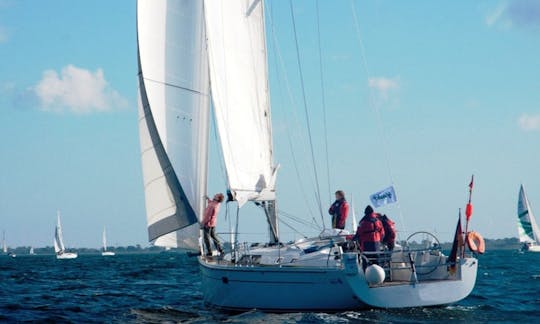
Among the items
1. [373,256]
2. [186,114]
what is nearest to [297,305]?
[373,256]

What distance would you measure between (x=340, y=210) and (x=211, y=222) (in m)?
3.02

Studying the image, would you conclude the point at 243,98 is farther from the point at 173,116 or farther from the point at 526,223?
the point at 526,223

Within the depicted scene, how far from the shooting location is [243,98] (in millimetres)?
18203

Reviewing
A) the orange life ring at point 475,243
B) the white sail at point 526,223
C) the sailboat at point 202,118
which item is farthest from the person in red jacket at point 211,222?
the white sail at point 526,223

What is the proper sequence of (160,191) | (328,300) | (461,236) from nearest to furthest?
(328,300) → (461,236) → (160,191)

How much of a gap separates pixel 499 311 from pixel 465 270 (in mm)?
2414

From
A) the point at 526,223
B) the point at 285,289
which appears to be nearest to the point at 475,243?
the point at 285,289

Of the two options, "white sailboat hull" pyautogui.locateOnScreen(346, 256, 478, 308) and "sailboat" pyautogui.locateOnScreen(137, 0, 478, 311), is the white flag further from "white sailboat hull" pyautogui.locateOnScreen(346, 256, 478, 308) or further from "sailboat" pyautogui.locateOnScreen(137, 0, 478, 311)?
"white sailboat hull" pyautogui.locateOnScreen(346, 256, 478, 308)

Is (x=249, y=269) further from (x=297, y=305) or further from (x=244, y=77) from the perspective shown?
(x=244, y=77)

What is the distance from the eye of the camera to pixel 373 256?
14.9m

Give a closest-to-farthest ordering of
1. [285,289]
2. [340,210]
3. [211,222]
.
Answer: [285,289] < [340,210] < [211,222]

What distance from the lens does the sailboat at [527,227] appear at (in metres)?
81.8

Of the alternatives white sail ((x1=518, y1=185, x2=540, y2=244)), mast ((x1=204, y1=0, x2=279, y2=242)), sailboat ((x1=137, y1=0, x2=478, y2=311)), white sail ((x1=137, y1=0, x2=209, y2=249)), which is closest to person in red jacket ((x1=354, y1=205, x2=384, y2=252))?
sailboat ((x1=137, y1=0, x2=478, y2=311))

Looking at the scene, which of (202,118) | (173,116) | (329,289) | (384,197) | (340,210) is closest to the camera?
(329,289)
